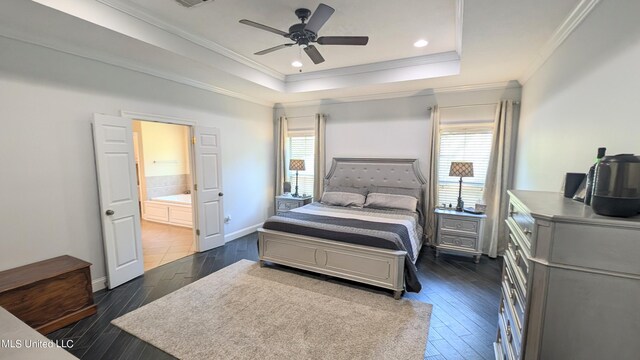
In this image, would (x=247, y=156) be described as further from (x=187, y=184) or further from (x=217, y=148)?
(x=187, y=184)

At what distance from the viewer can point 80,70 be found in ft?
9.61

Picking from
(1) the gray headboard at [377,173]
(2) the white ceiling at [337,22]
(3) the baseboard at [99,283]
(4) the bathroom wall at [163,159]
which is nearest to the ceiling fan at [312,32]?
(2) the white ceiling at [337,22]

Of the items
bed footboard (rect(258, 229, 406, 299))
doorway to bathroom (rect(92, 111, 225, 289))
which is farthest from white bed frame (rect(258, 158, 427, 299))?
doorway to bathroom (rect(92, 111, 225, 289))

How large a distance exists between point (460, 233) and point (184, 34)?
4.59 m

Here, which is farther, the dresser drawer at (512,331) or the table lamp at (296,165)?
the table lamp at (296,165)

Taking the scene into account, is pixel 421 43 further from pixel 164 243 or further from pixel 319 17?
pixel 164 243

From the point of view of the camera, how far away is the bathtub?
585 centimetres

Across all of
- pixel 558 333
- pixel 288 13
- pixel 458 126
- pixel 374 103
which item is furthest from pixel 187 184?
pixel 558 333

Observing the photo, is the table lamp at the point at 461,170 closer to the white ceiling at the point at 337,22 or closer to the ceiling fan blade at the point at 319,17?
the white ceiling at the point at 337,22

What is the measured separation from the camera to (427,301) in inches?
116

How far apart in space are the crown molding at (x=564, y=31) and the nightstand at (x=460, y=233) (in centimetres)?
209

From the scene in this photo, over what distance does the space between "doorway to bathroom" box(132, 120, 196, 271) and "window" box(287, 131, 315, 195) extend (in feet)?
6.93

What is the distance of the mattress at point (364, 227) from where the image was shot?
2965 mm

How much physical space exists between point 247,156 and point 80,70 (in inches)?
110
